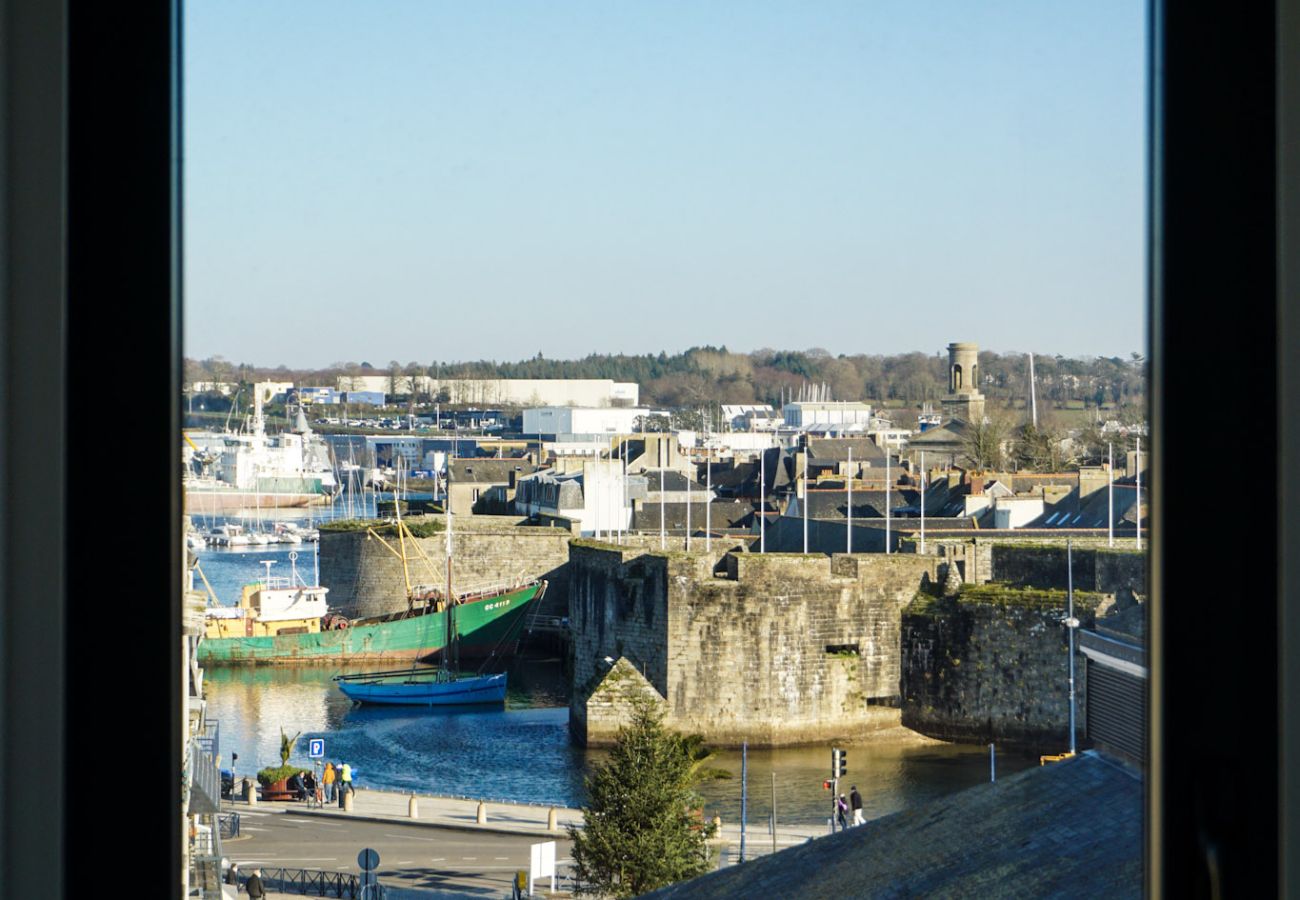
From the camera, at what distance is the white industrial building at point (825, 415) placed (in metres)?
4.45

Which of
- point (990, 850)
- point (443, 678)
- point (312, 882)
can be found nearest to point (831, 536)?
point (443, 678)

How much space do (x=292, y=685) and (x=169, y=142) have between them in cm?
1202

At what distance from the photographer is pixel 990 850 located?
2.23 m

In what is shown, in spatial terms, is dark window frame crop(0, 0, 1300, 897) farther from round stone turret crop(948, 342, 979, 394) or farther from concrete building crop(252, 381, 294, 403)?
round stone turret crop(948, 342, 979, 394)

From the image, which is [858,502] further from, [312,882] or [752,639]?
[312,882]

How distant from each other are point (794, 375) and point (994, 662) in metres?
7.47

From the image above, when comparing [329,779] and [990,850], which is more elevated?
[990,850]

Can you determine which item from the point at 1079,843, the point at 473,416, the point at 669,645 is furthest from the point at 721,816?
the point at 1079,843

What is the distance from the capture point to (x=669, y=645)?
9.65 m

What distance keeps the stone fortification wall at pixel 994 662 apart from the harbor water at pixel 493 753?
0.24m

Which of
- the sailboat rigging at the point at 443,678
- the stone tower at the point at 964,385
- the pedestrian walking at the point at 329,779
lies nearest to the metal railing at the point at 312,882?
the stone tower at the point at 964,385

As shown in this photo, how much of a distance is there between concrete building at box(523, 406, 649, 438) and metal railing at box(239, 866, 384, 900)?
61.9 inches

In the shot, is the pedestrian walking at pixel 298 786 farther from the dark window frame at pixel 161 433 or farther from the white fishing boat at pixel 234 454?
the dark window frame at pixel 161 433

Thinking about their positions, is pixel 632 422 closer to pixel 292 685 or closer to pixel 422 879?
pixel 422 879
